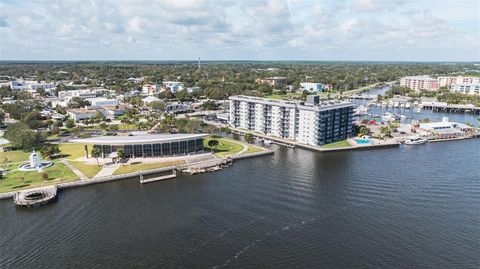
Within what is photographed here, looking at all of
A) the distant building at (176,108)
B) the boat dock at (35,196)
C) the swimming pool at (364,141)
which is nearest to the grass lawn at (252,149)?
the swimming pool at (364,141)

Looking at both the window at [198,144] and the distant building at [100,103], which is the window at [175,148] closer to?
the window at [198,144]

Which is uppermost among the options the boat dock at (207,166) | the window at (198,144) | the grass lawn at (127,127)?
the window at (198,144)

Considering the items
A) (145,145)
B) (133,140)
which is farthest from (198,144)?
(133,140)

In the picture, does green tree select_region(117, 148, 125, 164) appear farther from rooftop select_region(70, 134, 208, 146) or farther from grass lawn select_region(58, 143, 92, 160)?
grass lawn select_region(58, 143, 92, 160)

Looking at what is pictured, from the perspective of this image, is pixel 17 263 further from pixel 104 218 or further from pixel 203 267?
pixel 203 267

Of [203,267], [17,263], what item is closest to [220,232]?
[203,267]

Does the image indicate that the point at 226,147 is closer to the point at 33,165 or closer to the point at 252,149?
the point at 252,149
